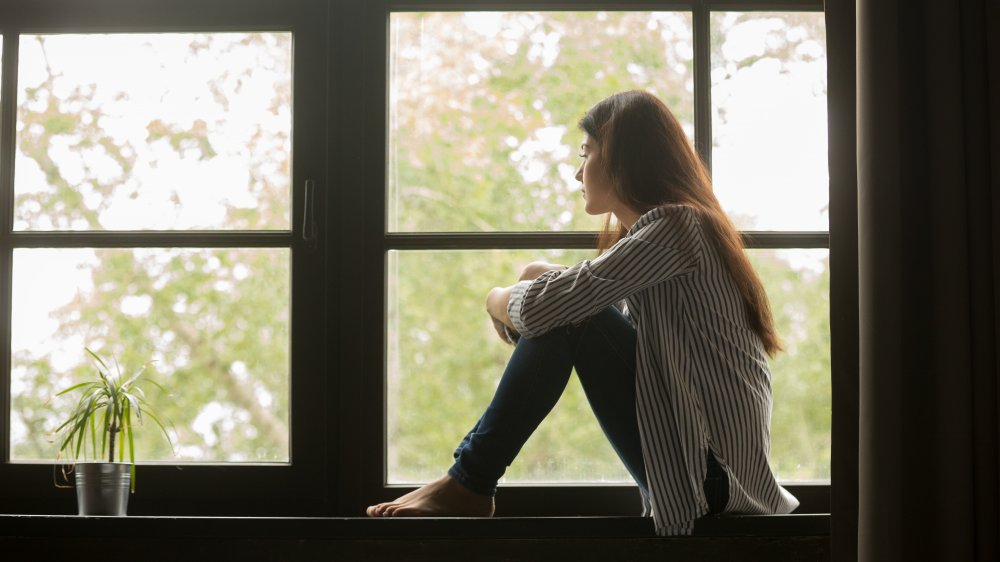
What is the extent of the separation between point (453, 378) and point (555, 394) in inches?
17.0

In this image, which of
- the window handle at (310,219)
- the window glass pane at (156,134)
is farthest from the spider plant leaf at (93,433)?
the window handle at (310,219)

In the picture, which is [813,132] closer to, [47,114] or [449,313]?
[449,313]

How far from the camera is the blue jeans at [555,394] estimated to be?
1.65 m

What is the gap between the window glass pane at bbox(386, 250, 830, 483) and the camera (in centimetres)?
204

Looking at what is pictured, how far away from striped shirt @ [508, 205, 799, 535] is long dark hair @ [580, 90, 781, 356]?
0.22 ft

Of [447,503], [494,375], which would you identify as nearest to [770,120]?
[494,375]

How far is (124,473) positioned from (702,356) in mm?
1047

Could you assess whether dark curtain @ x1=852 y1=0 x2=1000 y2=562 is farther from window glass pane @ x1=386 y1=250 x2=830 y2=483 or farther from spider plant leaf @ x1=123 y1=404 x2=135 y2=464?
spider plant leaf @ x1=123 y1=404 x2=135 y2=464

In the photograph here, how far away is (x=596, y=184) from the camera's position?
1839 mm

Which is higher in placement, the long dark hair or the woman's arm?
the long dark hair

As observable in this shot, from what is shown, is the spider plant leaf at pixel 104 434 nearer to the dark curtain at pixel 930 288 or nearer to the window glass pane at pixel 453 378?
the window glass pane at pixel 453 378

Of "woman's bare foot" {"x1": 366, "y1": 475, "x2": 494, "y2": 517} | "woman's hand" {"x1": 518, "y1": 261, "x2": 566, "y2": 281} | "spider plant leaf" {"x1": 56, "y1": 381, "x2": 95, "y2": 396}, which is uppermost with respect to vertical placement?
"woman's hand" {"x1": 518, "y1": 261, "x2": 566, "y2": 281}

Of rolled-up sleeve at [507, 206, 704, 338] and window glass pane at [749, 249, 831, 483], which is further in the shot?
window glass pane at [749, 249, 831, 483]

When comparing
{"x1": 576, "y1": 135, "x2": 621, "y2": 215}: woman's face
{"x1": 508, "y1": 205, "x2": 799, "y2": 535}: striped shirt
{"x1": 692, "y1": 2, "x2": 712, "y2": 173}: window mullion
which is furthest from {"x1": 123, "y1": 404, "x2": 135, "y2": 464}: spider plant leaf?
{"x1": 692, "y1": 2, "x2": 712, "y2": 173}: window mullion
